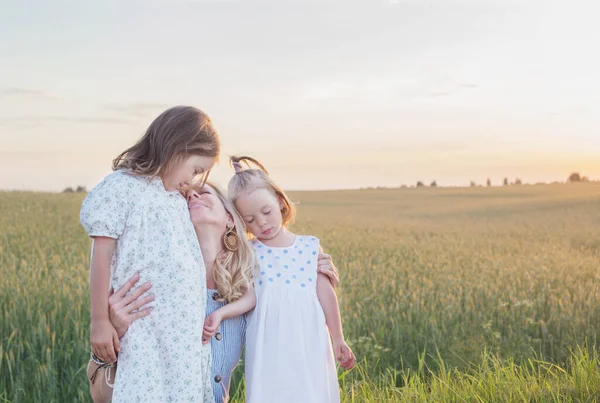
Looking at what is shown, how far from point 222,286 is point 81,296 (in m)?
3.70

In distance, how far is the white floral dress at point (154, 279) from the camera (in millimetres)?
3195

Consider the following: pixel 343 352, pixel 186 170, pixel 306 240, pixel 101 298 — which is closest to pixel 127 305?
pixel 101 298

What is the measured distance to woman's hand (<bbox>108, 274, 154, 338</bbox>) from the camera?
3180 millimetres

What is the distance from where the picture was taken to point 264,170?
3709 mm

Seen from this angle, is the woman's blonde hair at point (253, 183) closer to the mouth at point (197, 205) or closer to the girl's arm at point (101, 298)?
the mouth at point (197, 205)

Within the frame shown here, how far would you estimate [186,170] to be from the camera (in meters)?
3.35

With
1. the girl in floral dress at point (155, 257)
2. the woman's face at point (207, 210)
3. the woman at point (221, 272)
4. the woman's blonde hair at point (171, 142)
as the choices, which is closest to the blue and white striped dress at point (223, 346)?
the woman at point (221, 272)

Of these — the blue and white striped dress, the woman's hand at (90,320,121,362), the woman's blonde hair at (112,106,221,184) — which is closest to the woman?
the blue and white striped dress

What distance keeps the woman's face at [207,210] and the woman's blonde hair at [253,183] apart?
0.34ft

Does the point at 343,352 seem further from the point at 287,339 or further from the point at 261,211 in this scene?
the point at 261,211

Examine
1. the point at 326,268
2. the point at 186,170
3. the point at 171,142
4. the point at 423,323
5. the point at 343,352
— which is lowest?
the point at 423,323

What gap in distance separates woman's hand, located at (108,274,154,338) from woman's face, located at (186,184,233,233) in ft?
1.47

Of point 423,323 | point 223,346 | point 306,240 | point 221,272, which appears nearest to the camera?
point 221,272

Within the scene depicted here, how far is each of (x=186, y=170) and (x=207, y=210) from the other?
0.27m
